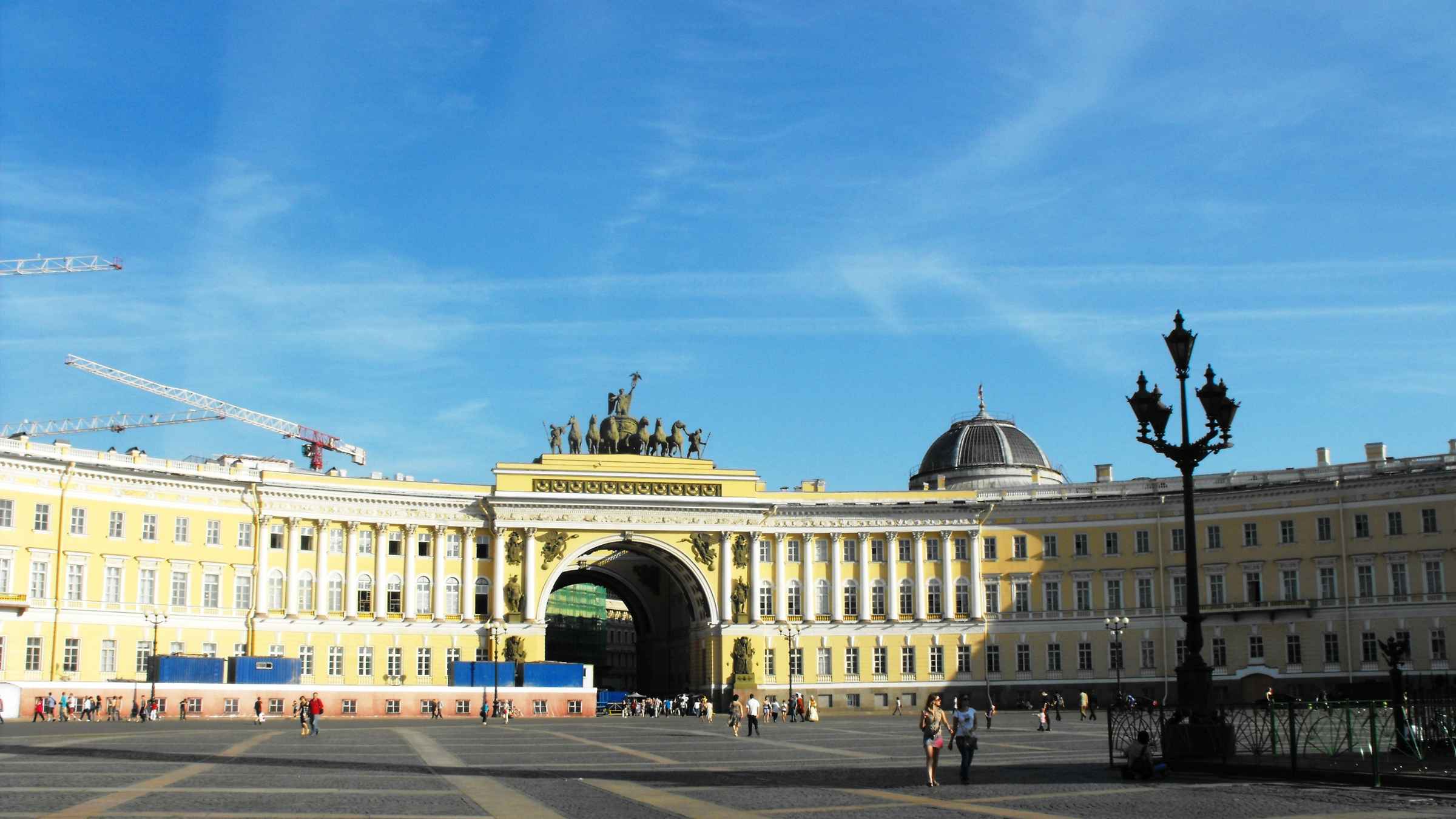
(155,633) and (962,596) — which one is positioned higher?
(962,596)

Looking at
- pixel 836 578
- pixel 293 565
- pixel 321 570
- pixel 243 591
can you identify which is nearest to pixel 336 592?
pixel 321 570

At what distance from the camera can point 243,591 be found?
86625 mm

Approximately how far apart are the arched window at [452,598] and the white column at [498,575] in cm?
218

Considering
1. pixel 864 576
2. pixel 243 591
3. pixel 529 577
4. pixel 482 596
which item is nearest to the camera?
pixel 243 591

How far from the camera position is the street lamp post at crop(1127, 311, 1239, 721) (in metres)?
29.6

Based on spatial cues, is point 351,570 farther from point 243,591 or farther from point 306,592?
point 243,591

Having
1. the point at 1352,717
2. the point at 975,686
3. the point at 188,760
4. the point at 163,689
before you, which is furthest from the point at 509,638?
the point at 1352,717

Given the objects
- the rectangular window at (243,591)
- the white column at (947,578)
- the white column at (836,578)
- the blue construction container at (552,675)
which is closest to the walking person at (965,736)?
the blue construction container at (552,675)

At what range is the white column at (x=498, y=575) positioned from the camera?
91000 millimetres

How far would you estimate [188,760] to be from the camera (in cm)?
3866

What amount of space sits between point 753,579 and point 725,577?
1.76 m

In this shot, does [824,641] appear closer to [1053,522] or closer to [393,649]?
[1053,522]

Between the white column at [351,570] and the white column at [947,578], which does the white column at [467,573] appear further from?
the white column at [947,578]

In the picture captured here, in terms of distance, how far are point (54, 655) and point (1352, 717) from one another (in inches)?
2622
